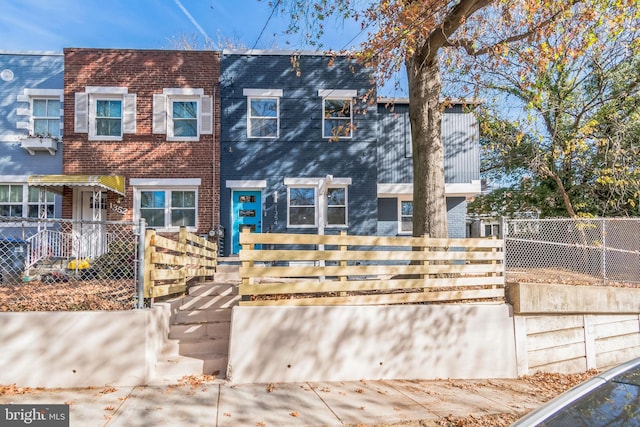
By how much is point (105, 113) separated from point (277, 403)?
11.9 metres

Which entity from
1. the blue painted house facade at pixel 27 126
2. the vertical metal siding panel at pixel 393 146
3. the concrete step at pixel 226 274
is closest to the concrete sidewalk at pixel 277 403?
the concrete step at pixel 226 274

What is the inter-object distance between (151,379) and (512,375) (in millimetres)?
5232

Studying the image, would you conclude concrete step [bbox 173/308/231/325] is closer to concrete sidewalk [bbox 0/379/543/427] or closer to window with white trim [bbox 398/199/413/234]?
concrete sidewalk [bbox 0/379/543/427]

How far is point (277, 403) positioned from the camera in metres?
4.84

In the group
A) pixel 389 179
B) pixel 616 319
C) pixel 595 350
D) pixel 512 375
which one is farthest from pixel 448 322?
pixel 389 179

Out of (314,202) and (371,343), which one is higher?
(314,202)

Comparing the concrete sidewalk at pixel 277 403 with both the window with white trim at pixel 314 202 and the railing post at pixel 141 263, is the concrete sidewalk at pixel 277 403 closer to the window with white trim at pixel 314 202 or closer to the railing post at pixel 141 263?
the railing post at pixel 141 263

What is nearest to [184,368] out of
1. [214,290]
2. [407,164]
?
[214,290]

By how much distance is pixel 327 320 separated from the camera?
18.8 feet

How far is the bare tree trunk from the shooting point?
301 inches

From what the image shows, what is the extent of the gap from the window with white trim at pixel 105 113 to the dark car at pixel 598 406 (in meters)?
13.6

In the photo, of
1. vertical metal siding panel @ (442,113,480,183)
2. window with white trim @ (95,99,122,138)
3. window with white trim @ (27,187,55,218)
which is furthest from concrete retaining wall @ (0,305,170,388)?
vertical metal siding panel @ (442,113,480,183)
